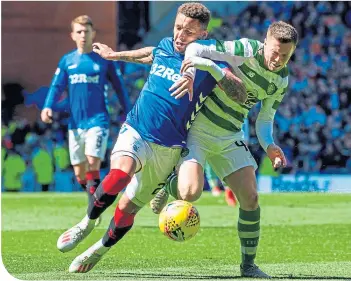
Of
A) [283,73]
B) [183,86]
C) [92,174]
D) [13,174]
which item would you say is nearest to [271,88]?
[283,73]

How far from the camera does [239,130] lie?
8227 millimetres

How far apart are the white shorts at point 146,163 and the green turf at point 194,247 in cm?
71

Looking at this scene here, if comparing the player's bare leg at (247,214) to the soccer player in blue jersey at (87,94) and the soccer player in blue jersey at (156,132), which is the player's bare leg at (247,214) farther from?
the soccer player in blue jersey at (87,94)

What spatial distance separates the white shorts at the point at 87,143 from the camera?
1241 centimetres

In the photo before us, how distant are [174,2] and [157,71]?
2081 cm

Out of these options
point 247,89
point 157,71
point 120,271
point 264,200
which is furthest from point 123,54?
point 264,200

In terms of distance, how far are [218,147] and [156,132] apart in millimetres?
569

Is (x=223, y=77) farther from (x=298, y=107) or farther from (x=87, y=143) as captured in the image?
(x=298, y=107)

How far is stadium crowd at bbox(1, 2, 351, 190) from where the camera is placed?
81.6ft

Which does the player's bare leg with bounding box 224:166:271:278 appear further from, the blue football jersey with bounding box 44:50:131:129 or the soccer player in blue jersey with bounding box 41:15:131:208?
the blue football jersey with bounding box 44:50:131:129

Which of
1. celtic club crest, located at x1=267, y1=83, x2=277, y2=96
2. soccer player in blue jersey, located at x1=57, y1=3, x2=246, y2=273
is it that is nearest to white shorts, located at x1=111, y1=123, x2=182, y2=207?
soccer player in blue jersey, located at x1=57, y1=3, x2=246, y2=273

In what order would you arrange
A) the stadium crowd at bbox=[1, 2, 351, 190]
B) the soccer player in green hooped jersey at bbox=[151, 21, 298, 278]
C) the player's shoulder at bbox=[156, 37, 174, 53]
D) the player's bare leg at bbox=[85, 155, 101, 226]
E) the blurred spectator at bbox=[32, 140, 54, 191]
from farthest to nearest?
the stadium crowd at bbox=[1, 2, 351, 190] → the blurred spectator at bbox=[32, 140, 54, 191] → the player's bare leg at bbox=[85, 155, 101, 226] → the player's shoulder at bbox=[156, 37, 174, 53] → the soccer player in green hooped jersey at bbox=[151, 21, 298, 278]

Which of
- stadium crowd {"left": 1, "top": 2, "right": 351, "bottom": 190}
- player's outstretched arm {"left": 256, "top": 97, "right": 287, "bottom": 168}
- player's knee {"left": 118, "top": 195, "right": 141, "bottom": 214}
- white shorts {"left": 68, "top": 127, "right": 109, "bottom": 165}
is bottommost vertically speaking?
stadium crowd {"left": 1, "top": 2, "right": 351, "bottom": 190}

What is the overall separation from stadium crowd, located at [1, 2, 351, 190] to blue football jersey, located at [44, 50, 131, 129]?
466 inches
